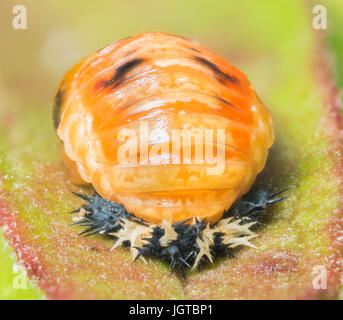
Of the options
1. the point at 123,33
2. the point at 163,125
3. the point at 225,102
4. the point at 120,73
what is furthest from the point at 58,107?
the point at 123,33

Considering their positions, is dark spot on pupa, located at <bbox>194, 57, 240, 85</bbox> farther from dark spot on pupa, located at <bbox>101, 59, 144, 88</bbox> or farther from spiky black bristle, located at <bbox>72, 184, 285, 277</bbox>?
spiky black bristle, located at <bbox>72, 184, 285, 277</bbox>

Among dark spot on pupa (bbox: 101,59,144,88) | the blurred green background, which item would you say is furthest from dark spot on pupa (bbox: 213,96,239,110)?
the blurred green background

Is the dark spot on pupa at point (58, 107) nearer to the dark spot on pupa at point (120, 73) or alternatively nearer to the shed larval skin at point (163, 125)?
the shed larval skin at point (163, 125)

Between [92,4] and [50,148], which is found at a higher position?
[92,4]

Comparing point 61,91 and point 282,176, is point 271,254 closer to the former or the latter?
point 282,176

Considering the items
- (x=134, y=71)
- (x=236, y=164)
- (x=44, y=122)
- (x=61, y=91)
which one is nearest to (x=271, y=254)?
(x=236, y=164)

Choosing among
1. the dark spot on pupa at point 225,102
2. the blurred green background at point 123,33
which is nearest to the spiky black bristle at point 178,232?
the dark spot on pupa at point 225,102
